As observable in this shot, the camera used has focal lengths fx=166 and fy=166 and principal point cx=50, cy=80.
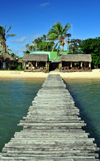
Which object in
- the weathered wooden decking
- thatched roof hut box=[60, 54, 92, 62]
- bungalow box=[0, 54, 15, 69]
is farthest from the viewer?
bungalow box=[0, 54, 15, 69]

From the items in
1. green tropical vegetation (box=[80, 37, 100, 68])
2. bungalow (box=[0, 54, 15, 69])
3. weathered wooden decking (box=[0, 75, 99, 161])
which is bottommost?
weathered wooden decking (box=[0, 75, 99, 161])

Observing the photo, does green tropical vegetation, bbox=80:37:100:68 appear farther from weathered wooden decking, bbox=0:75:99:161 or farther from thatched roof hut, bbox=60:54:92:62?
weathered wooden decking, bbox=0:75:99:161

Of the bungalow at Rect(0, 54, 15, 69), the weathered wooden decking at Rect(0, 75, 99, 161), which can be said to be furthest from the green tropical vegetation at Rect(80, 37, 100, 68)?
the weathered wooden decking at Rect(0, 75, 99, 161)

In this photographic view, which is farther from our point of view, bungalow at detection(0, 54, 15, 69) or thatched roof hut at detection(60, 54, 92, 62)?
bungalow at detection(0, 54, 15, 69)

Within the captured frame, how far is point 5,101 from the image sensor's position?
10352mm

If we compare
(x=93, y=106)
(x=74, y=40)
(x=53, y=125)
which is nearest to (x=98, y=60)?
(x=74, y=40)

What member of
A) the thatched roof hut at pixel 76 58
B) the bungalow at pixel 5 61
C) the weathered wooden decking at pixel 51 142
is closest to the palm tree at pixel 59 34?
the thatched roof hut at pixel 76 58

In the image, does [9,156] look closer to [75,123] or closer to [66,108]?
[75,123]

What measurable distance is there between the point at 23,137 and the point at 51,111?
2286 mm

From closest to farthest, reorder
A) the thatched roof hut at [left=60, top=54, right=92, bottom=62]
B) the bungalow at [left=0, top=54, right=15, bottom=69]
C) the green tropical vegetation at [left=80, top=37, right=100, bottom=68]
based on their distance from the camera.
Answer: the thatched roof hut at [left=60, top=54, right=92, bottom=62]
the green tropical vegetation at [left=80, top=37, right=100, bottom=68]
the bungalow at [left=0, top=54, right=15, bottom=69]

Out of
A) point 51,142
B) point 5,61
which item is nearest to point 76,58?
point 5,61

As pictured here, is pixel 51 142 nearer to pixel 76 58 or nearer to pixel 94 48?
pixel 76 58

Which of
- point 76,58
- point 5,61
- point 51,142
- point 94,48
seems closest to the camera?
point 51,142

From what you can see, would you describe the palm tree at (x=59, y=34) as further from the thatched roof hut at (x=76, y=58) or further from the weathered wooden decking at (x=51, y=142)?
the weathered wooden decking at (x=51, y=142)
